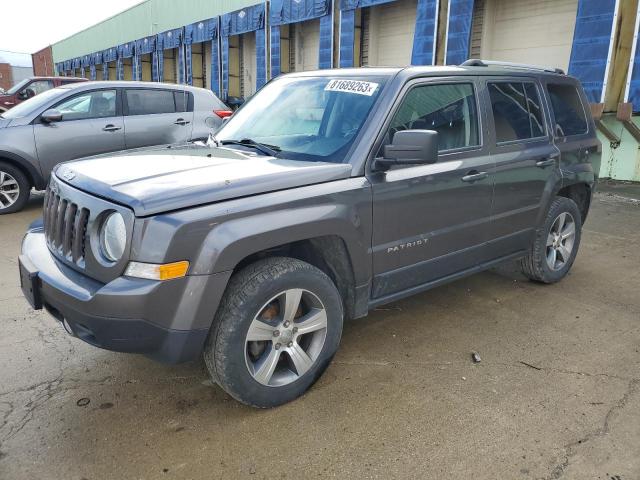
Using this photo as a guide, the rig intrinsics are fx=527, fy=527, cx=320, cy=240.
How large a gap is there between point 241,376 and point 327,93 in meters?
1.93

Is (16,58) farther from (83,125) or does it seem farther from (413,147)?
(413,147)

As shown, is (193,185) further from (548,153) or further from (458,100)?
(548,153)

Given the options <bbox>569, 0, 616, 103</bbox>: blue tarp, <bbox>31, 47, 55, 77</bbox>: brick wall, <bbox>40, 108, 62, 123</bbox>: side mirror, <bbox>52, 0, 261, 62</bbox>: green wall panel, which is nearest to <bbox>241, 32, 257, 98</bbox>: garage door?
<bbox>52, 0, 261, 62</bbox>: green wall panel

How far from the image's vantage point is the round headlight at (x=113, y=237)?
244 centimetres

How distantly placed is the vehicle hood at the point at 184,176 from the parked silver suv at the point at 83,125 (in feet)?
14.9

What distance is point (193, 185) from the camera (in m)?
2.54

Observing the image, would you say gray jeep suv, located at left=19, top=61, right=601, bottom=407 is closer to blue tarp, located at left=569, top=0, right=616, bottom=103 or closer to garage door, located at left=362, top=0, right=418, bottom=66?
blue tarp, located at left=569, top=0, right=616, bottom=103

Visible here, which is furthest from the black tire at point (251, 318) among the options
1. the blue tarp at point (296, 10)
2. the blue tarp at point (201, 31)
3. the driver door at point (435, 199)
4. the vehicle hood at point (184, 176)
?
the blue tarp at point (201, 31)

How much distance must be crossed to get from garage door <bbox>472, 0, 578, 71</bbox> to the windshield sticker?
9.48 m

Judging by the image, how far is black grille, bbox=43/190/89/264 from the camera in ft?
8.61

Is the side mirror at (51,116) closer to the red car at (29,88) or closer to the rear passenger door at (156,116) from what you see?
the rear passenger door at (156,116)

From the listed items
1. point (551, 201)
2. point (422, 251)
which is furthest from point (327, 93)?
point (551, 201)

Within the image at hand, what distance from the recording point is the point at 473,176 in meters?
3.66

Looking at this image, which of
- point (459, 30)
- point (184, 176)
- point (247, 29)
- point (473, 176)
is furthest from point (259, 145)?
point (247, 29)
